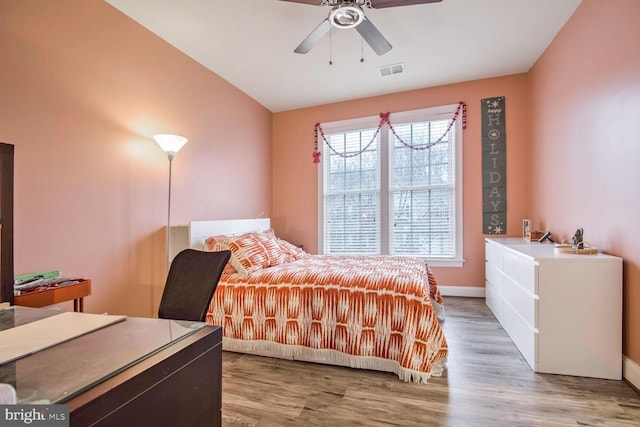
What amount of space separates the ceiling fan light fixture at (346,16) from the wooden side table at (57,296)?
2.56 meters

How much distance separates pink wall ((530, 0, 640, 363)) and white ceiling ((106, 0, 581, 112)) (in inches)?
16.1

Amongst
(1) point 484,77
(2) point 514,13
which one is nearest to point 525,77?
(1) point 484,77

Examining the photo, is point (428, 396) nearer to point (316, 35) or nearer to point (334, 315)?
point (334, 315)

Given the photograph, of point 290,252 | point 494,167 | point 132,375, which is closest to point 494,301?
point 494,167

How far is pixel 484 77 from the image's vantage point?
13.0 ft

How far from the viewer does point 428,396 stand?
73.8 inches

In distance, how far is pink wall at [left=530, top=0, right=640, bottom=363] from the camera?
200cm

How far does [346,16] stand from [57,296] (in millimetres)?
2704

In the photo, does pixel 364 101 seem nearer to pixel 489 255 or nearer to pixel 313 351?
pixel 489 255

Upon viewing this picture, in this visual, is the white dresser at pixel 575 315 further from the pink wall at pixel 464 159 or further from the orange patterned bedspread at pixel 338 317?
the pink wall at pixel 464 159

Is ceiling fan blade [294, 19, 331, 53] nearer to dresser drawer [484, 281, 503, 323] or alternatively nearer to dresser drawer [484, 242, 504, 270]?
dresser drawer [484, 242, 504, 270]

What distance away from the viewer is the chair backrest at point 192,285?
1.38 m

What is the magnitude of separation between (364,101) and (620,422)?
418 centimetres

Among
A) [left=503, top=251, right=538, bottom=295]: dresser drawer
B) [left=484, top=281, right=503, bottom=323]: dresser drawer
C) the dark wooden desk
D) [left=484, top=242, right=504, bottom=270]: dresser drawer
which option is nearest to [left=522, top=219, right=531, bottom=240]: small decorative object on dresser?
[left=484, top=242, right=504, bottom=270]: dresser drawer
